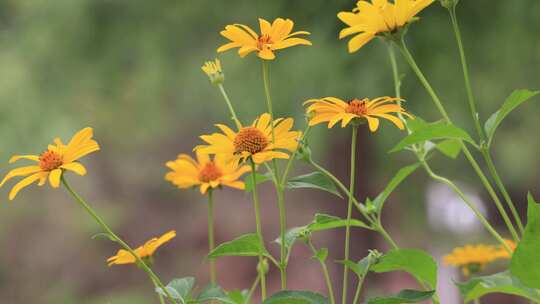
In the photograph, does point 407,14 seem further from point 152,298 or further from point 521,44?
point 152,298

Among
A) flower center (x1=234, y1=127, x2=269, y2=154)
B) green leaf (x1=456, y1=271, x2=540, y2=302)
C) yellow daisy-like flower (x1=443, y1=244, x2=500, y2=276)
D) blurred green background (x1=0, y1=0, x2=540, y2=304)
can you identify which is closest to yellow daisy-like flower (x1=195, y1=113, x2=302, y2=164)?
flower center (x1=234, y1=127, x2=269, y2=154)

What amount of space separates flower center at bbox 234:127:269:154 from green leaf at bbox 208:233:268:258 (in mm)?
48

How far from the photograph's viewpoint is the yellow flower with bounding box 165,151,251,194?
1.78ft

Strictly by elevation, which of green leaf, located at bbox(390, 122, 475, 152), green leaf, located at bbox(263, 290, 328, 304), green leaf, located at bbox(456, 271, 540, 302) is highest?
green leaf, located at bbox(390, 122, 475, 152)

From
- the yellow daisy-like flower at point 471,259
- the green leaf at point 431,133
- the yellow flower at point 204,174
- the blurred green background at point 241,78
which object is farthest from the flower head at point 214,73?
the blurred green background at point 241,78

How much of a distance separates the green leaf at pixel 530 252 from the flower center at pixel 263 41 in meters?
0.16

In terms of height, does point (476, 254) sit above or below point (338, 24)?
below

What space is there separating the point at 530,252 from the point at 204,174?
0.79ft

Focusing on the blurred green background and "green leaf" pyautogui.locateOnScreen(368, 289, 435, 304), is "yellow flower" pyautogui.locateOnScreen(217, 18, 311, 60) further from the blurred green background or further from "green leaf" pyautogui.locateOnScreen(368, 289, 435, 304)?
the blurred green background

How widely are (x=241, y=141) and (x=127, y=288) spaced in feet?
→ 13.7

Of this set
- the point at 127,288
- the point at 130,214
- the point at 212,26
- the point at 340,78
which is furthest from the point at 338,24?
the point at 130,214

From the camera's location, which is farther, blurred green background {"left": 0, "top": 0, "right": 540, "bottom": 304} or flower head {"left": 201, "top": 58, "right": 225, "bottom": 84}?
blurred green background {"left": 0, "top": 0, "right": 540, "bottom": 304}

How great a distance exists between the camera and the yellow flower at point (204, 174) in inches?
21.3

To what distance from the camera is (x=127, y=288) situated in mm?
4469
